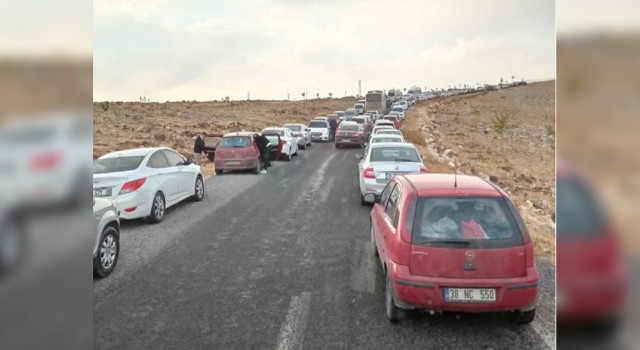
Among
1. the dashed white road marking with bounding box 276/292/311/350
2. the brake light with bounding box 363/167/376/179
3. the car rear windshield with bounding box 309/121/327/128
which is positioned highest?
the car rear windshield with bounding box 309/121/327/128

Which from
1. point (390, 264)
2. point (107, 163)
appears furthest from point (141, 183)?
point (390, 264)

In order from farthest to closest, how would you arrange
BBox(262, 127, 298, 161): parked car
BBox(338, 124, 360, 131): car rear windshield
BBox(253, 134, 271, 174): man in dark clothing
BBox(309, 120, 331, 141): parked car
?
BBox(309, 120, 331, 141): parked car → BBox(338, 124, 360, 131): car rear windshield → BBox(262, 127, 298, 161): parked car → BBox(253, 134, 271, 174): man in dark clothing

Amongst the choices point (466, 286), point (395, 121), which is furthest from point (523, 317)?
point (395, 121)

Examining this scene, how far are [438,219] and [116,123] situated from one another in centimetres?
3439

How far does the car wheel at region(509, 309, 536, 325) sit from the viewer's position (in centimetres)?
449

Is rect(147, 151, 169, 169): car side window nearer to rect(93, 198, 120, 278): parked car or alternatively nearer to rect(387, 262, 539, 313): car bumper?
rect(93, 198, 120, 278): parked car

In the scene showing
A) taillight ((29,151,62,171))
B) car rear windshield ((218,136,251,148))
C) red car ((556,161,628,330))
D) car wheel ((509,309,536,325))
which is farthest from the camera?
car rear windshield ((218,136,251,148))

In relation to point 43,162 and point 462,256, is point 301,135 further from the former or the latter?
point 43,162

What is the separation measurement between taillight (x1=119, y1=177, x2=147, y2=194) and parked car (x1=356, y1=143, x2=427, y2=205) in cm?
453

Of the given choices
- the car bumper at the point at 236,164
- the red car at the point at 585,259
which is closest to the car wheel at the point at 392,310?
the red car at the point at 585,259

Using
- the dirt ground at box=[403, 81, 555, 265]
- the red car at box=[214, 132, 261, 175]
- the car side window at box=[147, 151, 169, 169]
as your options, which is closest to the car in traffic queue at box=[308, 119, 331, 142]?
the dirt ground at box=[403, 81, 555, 265]

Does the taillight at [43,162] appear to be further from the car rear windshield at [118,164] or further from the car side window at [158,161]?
the car side window at [158,161]

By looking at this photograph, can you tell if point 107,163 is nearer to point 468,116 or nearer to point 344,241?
point 344,241

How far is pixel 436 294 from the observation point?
4234 millimetres
